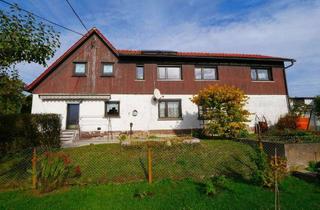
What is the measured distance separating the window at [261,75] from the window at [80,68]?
48.8 ft

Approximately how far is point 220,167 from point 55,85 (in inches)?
540

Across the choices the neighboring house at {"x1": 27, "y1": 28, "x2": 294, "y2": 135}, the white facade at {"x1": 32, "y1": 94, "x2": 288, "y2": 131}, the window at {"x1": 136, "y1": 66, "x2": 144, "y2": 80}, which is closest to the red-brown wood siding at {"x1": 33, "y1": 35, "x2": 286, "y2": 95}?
the neighboring house at {"x1": 27, "y1": 28, "x2": 294, "y2": 135}

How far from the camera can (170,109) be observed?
16250 mm

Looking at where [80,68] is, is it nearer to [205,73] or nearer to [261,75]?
[205,73]

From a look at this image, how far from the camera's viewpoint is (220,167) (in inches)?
313

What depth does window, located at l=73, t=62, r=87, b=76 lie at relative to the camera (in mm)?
15805

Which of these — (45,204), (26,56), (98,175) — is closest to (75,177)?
(98,175)

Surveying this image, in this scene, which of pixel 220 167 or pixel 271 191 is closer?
pixel 271 191

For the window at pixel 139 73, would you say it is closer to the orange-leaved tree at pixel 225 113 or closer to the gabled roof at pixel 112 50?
the gabled roof at pixel 112 50

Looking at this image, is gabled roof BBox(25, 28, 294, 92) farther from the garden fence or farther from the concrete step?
the garden fence

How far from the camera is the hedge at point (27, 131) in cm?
945

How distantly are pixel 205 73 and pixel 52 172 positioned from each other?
564 inches

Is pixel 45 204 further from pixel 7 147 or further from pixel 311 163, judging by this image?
pixel 311 163

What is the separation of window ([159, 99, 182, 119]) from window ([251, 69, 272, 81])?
7.65 m
